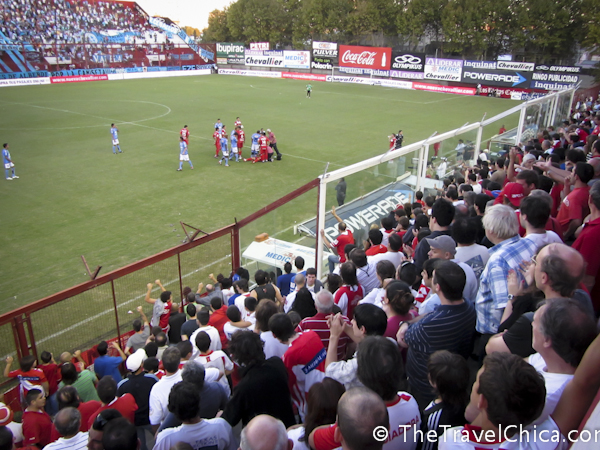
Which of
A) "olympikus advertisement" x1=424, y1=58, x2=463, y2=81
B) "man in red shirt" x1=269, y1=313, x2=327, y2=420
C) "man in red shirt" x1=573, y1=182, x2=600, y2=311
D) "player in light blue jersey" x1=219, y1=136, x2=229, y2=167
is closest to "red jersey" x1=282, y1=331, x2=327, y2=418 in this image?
"man in red shirt" x1=269, y1=313, x2=327, y2=420

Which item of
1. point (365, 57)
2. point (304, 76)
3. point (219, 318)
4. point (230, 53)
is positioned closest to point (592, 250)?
point (219, 318)

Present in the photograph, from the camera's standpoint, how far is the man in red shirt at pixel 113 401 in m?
4.62

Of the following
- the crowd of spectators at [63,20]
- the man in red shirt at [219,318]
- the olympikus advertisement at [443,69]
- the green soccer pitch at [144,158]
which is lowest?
the green soccer pitch at [144,158]

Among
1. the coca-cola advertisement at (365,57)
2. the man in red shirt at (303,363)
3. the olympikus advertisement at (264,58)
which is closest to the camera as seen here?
the man in red shirt at (303,363)

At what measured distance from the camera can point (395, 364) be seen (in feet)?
9.90

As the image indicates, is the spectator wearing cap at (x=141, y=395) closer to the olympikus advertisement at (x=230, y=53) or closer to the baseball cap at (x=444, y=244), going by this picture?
the baseball cap at (x=444, y=244)

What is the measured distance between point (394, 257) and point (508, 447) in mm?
3819

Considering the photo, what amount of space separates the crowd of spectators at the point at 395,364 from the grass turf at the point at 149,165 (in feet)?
10.6

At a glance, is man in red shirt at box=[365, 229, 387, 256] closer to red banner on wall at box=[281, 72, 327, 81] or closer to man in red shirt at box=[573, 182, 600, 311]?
man in red shirt at box=[573, 182, 600, 311]

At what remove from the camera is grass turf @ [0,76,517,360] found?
11.8 meters

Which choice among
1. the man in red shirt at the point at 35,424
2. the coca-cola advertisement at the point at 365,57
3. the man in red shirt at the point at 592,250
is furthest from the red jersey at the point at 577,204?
the coca-cola advertisement at the point at 365,57

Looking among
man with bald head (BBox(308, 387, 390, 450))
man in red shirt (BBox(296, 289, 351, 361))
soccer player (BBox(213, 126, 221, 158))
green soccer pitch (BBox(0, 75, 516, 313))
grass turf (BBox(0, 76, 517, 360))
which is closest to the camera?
man with bald head (BBox(308, 387, 390, 450))

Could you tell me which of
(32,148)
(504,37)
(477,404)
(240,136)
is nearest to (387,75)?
(504,37)

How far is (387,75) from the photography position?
49.5m
